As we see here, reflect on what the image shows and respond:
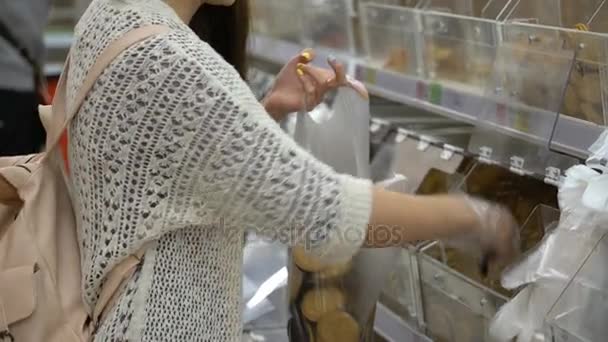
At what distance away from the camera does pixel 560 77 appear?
1.20 m

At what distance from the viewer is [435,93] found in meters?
1.50

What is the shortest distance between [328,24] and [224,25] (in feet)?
2.87

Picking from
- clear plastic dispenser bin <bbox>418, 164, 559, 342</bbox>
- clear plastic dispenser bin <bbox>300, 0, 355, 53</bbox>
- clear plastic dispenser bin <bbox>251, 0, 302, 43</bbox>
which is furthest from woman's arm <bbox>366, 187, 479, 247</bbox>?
clear plastic dispenser bin <bbox>251, 0, 302, 43</bbox>

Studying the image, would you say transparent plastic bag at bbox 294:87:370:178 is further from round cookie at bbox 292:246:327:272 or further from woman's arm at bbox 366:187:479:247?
woman's arm at bbox 366:187:479:247

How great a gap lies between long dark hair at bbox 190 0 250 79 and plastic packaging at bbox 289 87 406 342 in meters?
0.18

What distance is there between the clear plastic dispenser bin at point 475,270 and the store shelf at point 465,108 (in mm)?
106

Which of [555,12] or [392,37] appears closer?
[555,12]

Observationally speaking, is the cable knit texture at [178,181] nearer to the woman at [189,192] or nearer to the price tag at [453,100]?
the woman at [189,192]

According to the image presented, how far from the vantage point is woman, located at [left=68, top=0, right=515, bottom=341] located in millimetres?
836

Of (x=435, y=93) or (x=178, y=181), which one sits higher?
(x=178, y=181)

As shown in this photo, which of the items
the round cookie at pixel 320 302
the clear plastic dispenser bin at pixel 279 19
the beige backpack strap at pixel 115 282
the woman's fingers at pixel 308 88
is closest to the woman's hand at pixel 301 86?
the woman's fingers at pixel 308 88

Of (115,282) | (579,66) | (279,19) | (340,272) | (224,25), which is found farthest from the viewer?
(279,19)

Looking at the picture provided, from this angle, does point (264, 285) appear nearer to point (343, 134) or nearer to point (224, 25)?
point (343, 134)

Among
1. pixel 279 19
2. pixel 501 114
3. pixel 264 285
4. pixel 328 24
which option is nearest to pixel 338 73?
pixel 501 114
